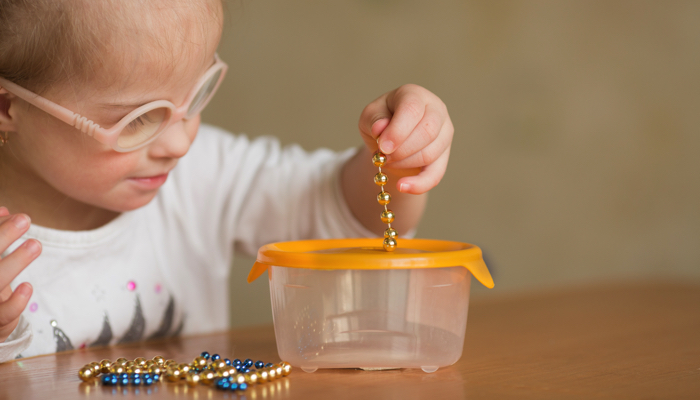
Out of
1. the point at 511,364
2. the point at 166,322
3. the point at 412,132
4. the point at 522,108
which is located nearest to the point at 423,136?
the point at 412,132

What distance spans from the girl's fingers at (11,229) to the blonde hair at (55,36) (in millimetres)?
166

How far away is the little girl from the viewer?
2.12ft

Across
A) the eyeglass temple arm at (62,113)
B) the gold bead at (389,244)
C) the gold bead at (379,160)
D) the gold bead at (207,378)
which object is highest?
the eyeglass temple arm at (62,113)

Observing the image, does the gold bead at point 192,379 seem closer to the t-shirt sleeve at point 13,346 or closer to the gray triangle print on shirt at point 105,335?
the t-shirt sleeve at point 13,346

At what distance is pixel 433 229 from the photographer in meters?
1.98

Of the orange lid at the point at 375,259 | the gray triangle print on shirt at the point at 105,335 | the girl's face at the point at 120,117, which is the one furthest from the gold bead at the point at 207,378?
the gray triangle print on shirt at the point at 105,335

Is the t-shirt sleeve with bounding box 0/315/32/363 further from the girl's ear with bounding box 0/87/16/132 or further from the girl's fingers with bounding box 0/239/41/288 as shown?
the girl's ear with bounding box 0/87/16/132

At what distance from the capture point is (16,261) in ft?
1.90

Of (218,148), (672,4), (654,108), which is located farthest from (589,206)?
(218,148)

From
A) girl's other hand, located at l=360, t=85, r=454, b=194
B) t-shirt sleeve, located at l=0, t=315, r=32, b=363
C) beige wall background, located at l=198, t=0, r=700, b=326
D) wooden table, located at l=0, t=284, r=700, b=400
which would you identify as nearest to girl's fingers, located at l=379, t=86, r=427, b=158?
girl's other hand, located at l=360, t=85, r=454, b=194

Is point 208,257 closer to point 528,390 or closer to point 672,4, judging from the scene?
point 528,390

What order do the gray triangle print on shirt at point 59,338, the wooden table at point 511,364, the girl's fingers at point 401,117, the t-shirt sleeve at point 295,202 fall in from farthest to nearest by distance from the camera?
the t-shirt sleeve at point 295,202, the gray triangle print on shirt at point 59,338, the girl's fingers at point 401,117, the wooden table at point 511,364

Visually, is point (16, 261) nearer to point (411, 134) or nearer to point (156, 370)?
point (156, 370)

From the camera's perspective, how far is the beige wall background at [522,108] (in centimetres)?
179
